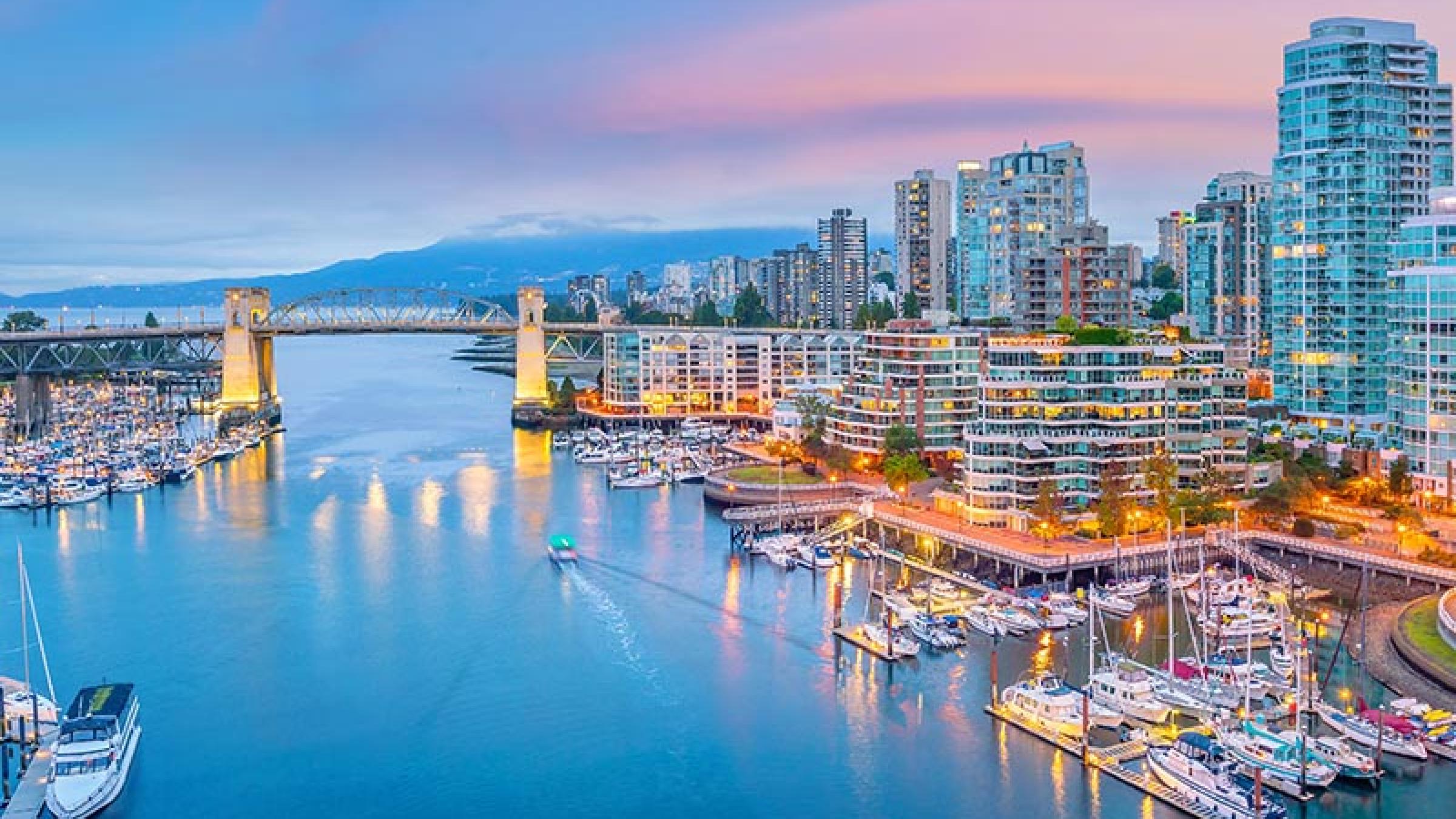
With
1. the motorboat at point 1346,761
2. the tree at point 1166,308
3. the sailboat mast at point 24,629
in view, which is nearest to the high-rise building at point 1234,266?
the tree at point 1166,308

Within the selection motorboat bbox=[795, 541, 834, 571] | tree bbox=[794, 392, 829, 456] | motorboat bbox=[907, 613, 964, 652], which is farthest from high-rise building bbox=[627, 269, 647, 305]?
motorboat bbox=[907, 613, 964, 652]

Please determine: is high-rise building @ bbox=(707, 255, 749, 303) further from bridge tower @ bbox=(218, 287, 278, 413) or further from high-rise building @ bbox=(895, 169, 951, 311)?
bridge tower @ bbox=(218, 287, 278, 413)

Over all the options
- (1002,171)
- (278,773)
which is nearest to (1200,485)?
(278,773)

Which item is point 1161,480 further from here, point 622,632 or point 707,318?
point 707,318

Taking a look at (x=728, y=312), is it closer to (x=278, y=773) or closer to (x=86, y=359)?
(x=86, y=359)

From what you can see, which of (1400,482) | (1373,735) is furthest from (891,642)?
(1400,482)
